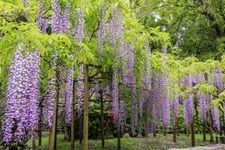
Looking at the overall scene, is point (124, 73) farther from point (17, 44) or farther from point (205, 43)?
point (205, 43)

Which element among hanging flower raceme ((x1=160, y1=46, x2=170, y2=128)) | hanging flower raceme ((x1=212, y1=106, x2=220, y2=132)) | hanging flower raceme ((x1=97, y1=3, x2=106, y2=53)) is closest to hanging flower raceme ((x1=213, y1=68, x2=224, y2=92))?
hanging flower raceme ((x1=212, y1=106, x2=220, y2=132))

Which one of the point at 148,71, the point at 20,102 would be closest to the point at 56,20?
the point at 20,102

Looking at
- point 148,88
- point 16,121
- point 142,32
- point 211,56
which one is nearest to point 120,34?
point 142,32

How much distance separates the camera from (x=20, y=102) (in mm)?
4289

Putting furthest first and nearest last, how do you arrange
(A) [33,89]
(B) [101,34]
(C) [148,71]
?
(C) [148,71], (B) [101,34], (A) [33,89]

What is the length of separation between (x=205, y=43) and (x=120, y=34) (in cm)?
1235

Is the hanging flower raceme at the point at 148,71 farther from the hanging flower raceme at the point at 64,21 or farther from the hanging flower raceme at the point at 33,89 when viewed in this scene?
the hanging flower raceme at the point at 33,89

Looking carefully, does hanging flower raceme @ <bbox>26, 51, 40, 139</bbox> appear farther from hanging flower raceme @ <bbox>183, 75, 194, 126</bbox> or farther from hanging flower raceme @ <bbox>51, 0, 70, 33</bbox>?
hanging flower raceme @ <bbox>183, 75, 194, 126</bbox>

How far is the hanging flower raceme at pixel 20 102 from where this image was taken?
13.9ft

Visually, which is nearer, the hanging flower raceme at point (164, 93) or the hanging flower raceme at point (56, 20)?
the hanging flower raceme at point (56, 20)

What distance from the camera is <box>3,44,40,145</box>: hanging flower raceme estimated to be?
4230 mm

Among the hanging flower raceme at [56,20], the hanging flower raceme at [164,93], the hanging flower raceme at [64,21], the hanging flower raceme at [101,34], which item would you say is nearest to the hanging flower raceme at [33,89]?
the hanging flower raceme at [56,20]

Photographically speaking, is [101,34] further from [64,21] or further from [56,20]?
[56,20]

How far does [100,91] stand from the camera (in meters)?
9.96
